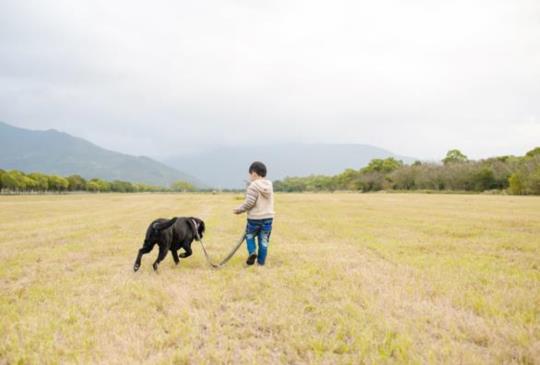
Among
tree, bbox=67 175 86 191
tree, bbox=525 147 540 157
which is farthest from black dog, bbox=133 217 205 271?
tree, bbox=67 175 86 191

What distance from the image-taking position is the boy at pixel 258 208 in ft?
24.0

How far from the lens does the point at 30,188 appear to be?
11281 cm

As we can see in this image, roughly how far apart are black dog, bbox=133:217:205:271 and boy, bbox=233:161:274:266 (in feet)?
4.02

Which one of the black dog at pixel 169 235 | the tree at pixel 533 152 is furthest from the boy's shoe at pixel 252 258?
the tree at pixel 533 152

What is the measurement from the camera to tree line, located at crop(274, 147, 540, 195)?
6119 centimetres

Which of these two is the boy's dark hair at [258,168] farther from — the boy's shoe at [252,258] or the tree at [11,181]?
the tree at [11,181]

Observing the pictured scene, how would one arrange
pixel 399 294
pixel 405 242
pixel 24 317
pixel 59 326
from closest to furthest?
pixel 59 326 < pixel 24 317 < pixel 399 294 < pixel 405 242

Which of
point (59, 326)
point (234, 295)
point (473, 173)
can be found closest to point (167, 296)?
point (234, 295)

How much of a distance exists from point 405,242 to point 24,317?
1032cm

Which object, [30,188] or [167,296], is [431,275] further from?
[30,188]

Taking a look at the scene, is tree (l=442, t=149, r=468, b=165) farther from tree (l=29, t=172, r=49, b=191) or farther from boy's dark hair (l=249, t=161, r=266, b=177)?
tree (l=29, t=172, r=49, b=191)

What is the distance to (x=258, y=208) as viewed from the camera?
24.3 feet

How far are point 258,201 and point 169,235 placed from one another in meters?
2.12

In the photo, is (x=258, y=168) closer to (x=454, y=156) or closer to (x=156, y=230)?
(x=156, y=230)
